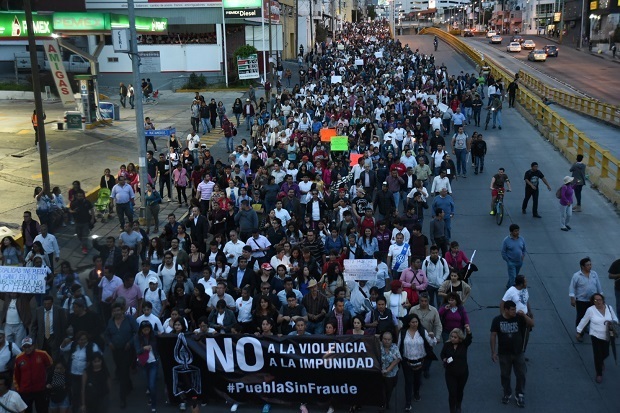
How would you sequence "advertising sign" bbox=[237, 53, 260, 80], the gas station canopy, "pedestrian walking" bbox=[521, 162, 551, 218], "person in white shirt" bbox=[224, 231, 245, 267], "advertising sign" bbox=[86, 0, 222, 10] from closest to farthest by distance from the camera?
1. "person in white shirt" bbox=[224, 231, 245, 267]
2. "pedestrian walking" bbox=[521, 162, 551, 218]
3. the gas station canopy
4. "advertising sign" bbox=[237, 53, 260, 80]
5. "advertising sign" bbox=[86, 0, 222, 10]

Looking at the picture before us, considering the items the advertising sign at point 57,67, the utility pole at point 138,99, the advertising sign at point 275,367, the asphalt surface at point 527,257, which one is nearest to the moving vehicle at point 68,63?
the advertising sign at point 57,67

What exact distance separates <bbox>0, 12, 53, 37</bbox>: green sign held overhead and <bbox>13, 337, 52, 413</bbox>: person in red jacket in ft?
88.4

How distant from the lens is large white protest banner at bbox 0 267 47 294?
10805 millimetres

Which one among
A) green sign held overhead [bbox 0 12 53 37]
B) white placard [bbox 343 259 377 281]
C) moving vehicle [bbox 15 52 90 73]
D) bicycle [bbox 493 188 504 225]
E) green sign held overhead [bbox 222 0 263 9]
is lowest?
bicycle [bbox 493 188 504 225]

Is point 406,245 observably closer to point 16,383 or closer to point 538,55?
point 16,383

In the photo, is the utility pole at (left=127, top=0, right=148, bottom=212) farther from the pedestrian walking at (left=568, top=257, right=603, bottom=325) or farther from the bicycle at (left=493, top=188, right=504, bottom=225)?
the pedestrian walking at (left=568, top=257, right=603, bottom=325)

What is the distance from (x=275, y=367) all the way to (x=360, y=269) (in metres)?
2.36

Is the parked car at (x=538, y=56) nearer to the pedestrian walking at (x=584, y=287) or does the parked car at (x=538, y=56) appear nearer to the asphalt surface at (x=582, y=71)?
the asphalt surface at (x=582, y=71)

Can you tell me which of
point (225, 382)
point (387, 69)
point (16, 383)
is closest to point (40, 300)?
point (16, 383)

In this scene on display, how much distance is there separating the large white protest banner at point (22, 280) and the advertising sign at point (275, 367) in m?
2.50

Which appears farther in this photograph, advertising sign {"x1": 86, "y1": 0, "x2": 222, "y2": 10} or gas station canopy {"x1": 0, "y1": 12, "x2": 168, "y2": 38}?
advertising sign {"x1": 86, "y1": 0, "x2": 222, "y2": 10}

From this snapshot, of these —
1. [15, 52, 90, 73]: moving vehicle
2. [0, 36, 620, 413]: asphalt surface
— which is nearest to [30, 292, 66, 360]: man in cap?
[0, 36, 620, 413]: asphalt surface

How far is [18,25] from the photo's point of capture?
33.3m

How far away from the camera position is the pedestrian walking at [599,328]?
9.56 metres
